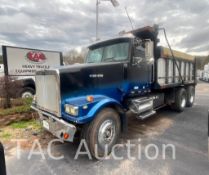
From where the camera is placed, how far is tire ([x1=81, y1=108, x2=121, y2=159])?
3.30 metres

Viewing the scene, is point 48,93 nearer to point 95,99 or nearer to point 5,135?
point 95,99

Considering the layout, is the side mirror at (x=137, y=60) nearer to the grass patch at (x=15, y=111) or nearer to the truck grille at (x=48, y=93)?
the truck grille at (x=48, y=93)

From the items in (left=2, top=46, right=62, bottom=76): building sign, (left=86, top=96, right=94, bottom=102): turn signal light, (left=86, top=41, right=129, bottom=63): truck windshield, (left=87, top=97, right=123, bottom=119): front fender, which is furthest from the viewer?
(left=2, top=46, right=62, bottom=76): building sign

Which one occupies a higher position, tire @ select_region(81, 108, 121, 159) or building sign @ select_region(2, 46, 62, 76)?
building sign @ select_region(2, 46, 62, 76)

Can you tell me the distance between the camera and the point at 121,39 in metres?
4.54

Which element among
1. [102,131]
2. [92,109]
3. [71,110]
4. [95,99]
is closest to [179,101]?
[102,131]

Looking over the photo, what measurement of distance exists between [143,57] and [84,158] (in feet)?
10.2

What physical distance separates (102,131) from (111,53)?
2207 millimetres

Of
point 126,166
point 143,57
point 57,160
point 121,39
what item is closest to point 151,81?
point 143,57

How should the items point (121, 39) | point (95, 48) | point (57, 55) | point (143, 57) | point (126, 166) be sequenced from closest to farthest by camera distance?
point (126, 166), point (121, 39), point (143, 57), point (95, 48), point (57, 55)

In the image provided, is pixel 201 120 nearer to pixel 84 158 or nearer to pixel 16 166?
pixel 84 158

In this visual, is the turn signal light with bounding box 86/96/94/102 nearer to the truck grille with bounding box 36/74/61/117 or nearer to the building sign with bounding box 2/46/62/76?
the truck grille with bounding box 36/74/61/117

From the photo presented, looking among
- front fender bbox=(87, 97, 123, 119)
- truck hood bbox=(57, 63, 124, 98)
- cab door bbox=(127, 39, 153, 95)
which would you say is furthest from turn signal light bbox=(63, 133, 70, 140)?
cab door bbox=(127, 39, 153, 95)

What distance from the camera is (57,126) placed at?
10.8 ft
